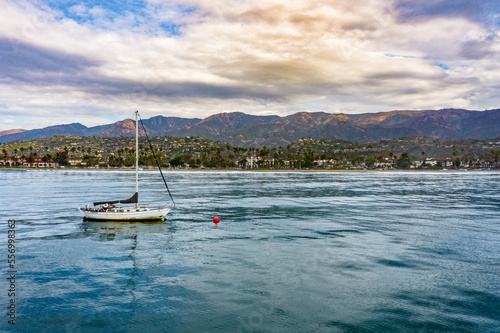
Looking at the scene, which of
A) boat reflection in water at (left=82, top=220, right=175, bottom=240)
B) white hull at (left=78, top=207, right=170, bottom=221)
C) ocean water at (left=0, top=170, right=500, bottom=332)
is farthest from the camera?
white hull at (left=78, top=207, right=170, bottom=221)

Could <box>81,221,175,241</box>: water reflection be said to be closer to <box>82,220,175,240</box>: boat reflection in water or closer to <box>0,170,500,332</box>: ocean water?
<box>82,220,175,240</box>: boat reflection in water

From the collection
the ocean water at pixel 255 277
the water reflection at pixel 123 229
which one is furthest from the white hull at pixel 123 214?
the ocean water at pixel 255 277

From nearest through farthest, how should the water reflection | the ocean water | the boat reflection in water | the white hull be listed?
the ocean water
the water reflection
the boat reflection in water
the white hull

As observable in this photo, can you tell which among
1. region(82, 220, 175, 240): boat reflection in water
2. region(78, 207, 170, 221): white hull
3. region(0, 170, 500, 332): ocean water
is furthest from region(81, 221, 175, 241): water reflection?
region(78, 207, 170, 221): white hull

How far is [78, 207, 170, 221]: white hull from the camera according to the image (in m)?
49.4

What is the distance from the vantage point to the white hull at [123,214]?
49.4m

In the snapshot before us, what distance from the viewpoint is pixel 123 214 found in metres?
49.3

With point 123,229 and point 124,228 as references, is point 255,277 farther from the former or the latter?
point 124,228

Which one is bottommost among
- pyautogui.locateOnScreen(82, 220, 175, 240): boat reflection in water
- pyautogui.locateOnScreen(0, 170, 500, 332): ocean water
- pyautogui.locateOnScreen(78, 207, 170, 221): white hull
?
pyautogui.locateOnScreen(82, 220, 175, 240): boat reflection in water

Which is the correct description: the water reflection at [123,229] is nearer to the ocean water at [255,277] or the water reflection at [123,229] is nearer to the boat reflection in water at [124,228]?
the boat reflection in water at [124,228]

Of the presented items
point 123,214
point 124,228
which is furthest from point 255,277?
point 123,214

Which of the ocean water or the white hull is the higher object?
the white hull

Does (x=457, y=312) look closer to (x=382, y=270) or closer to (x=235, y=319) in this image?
(x=382, y=270)

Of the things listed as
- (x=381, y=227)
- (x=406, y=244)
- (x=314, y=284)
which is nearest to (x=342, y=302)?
(x=314, y=284)
